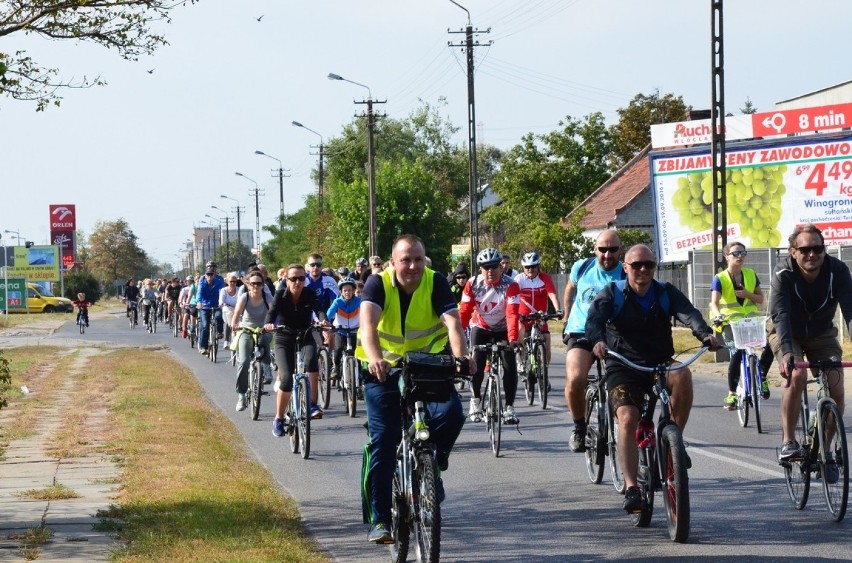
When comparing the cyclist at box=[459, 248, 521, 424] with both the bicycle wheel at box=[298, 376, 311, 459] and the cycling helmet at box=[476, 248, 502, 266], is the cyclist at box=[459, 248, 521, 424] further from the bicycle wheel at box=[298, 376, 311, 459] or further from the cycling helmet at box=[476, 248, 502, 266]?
the bicycle wheel at box=[298, 376, 311, 459]

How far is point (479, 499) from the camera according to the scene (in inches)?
392

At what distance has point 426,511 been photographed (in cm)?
700

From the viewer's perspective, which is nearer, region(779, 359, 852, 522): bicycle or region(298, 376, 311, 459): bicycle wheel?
region(779, 359, 852, 522): bicycle

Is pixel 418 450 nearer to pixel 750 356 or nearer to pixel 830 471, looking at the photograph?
pixel 830 471

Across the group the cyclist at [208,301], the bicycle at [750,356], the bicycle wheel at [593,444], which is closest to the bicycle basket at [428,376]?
the bicycle wheel at [593,444]

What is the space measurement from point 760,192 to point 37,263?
214 feet

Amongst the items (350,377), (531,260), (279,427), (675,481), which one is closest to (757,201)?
(531,260)

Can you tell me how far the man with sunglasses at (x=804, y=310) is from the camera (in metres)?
8.57

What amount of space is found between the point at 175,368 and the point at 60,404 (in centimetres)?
726

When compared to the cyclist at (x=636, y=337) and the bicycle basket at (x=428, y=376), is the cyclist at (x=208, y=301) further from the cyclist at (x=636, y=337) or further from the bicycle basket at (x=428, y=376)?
the bicycle basket at (x=428, y=376)

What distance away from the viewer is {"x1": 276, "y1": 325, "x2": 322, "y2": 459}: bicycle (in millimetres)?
12891

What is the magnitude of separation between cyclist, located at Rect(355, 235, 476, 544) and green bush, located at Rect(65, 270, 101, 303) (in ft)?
328

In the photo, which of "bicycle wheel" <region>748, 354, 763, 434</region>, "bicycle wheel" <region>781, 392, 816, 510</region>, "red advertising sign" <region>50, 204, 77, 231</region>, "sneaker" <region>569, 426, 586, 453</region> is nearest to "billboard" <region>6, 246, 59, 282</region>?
"red advertising sign" <region>50, 204, 77, 231</region>

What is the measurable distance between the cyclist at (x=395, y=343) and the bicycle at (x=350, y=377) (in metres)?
8.65
